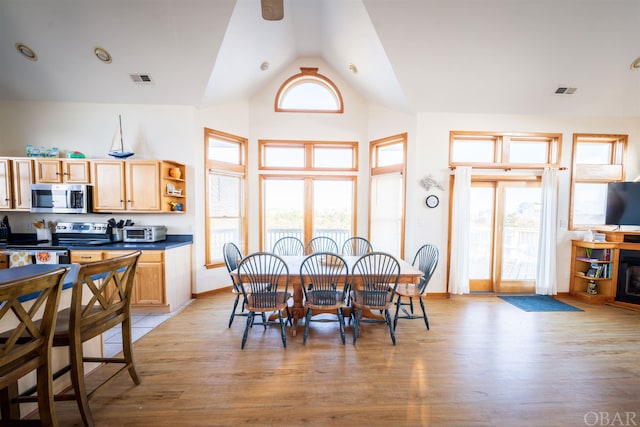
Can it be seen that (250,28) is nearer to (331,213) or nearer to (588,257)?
(331,213)

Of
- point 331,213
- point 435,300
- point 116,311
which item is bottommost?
point 435,300

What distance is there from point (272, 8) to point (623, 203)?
5.51m

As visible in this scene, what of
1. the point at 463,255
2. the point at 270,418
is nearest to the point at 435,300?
the point at 463,255

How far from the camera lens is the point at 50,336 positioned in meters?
1.28

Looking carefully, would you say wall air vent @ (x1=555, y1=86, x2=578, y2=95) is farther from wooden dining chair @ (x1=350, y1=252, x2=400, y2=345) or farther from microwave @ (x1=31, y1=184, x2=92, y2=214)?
microwave @ (x1=31, y1=184, x2=92, y2=214)

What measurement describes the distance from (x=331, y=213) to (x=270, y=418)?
3366 mm

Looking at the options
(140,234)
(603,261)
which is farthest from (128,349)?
(603,261)

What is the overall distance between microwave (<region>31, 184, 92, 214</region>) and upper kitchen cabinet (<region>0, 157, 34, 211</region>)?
0.64ft

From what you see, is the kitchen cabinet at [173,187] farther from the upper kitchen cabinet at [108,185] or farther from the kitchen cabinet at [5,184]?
the kitchen cabinet at [5,184]

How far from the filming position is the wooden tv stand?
12.0 ft

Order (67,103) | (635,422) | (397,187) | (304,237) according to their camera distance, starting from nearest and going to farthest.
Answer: (635,422) → (67,103) → (397,187) → (304,237)

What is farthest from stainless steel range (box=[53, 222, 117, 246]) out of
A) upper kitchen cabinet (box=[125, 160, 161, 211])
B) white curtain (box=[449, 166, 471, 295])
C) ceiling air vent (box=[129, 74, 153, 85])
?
white curtain (box=[449, 166, 471, 295])

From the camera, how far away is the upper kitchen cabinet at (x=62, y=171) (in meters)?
3.46

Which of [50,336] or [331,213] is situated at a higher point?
[331,213]
